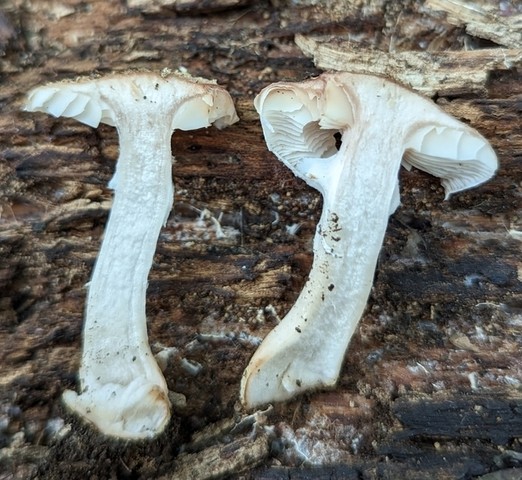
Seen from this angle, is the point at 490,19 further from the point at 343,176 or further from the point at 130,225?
the point at 130,225

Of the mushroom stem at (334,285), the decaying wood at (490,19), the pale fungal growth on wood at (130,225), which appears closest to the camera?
the mushroom stem at (334,285)

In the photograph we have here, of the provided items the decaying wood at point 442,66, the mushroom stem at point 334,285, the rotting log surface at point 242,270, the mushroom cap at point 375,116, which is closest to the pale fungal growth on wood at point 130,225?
the rotting log surface at point 242,270

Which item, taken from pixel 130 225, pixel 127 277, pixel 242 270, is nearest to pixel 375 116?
pixel 242 270

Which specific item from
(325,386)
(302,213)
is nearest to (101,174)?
(302,213)

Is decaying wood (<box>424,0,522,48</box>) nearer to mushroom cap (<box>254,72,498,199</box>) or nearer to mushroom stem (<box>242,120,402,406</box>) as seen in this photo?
mushroom cap (<box>254,72,498,199</box>)

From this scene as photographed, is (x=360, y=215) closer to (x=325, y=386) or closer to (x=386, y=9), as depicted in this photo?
(x=325, y=386)

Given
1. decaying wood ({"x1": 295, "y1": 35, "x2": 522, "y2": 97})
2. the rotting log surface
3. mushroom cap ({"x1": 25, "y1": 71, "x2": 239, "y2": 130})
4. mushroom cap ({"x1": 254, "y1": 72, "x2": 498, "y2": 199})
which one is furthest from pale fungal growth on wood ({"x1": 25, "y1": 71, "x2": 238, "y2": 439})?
decaying wood ({"x1": 295, "y1": 35, "x2": 522, "y2": 97})

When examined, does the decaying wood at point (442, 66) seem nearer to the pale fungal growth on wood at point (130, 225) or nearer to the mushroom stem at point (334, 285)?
the mushroom stem at point (334, 285)
